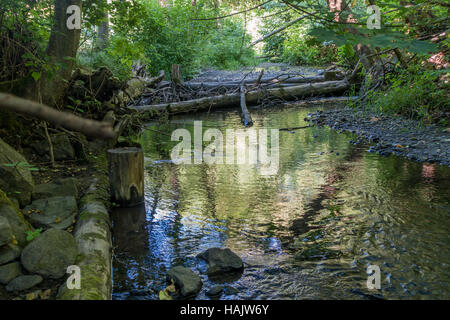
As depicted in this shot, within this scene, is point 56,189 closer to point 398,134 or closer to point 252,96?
point 398,134

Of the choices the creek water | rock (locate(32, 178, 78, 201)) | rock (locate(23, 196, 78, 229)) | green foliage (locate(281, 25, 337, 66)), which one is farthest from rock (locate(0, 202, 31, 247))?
green foliage (locate(281, 25, 337, 66))

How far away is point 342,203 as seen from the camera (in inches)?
175

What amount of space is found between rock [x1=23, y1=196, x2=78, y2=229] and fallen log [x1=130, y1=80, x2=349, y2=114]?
7.35 metres

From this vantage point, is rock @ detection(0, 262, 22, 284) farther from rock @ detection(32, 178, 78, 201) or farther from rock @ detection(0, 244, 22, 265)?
A: rock @ detection(32, 178, 78, 201)

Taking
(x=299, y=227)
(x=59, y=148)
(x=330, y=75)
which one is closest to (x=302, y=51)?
(x=330, y=75)

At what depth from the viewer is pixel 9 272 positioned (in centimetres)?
253

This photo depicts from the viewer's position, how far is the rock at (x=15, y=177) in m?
3.43

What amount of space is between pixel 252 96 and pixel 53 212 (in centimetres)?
1044

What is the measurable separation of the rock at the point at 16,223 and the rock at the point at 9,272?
0.24 m

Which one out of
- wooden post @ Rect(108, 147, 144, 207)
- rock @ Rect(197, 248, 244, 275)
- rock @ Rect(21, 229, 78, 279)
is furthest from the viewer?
wooden post @ Rect(108, 147, 144, 207)

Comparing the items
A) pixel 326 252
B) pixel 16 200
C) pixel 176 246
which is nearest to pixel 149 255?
pixel 176 246

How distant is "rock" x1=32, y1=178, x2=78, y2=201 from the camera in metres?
3.88
